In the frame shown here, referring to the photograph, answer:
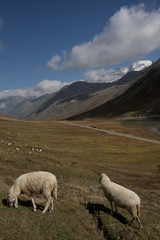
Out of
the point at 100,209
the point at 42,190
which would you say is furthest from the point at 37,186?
the point at 100,209

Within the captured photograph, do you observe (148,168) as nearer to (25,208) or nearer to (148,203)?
(148,203)

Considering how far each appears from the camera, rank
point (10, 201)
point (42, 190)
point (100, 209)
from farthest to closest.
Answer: point (100, 209) → point (42, 190) → point (10, 201)

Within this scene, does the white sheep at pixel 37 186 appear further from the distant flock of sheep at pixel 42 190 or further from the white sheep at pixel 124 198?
the white sheep at pixel 124 198

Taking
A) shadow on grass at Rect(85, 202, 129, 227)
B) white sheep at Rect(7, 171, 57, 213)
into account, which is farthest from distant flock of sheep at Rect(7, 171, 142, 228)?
shadow on grass at Rect(85, 202, 129, 227)

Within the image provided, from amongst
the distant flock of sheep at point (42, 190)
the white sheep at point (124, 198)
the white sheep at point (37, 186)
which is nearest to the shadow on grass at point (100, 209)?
the white sheep at point (124, 198)

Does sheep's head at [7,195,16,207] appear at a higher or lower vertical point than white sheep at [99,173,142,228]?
higher

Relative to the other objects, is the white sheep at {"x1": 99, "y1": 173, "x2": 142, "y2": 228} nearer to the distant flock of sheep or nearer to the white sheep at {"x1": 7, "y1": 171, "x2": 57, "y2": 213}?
the distant flock of sheep

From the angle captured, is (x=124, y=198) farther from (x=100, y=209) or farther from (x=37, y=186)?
(x=37, y=186)

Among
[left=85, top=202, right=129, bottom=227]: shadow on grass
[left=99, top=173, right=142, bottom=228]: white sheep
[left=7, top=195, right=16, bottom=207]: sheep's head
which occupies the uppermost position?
[left=7, top=195, right=16, bottom=207]: sheep's head

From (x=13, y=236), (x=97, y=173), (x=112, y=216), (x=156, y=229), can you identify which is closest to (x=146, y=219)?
(x=156, y=229)

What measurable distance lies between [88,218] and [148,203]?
10074mm

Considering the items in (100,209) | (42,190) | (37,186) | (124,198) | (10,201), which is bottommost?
(100,209)

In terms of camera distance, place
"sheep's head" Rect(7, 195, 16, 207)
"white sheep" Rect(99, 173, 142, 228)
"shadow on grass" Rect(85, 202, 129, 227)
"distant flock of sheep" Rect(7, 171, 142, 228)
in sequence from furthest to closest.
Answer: "shadow on grass" Rect(85, 202, 129, 227)
"white sheep" Rect(99, 173, 142, 228)
"distant flock of sheep" Rect(7, 171, 142, 228)
"sheep's head" Rect(7, 195, 16, 207)

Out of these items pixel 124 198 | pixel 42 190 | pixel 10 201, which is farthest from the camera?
pixel 124 198
